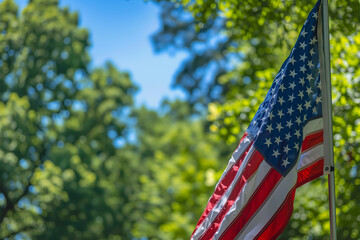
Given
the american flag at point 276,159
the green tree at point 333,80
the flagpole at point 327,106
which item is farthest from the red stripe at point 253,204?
the green tree at point 333,80

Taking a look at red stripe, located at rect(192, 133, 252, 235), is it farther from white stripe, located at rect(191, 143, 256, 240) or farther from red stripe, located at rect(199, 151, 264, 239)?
red stripe, located at rect(199, 151, 264, 239)

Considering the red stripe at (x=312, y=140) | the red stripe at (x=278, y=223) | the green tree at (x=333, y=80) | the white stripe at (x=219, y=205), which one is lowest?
the red stripe at (x=278, y=223)

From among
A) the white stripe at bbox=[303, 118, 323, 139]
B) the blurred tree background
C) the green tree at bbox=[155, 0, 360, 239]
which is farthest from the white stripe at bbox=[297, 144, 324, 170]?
the blurred tree background

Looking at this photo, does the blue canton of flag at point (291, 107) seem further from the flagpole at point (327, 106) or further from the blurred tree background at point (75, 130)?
the blurred tree background at point (75, 130)

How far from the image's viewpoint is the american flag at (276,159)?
534 cm

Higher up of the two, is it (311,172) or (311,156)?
(311,156)

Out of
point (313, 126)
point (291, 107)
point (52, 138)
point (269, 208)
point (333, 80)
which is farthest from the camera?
point (52, 138)

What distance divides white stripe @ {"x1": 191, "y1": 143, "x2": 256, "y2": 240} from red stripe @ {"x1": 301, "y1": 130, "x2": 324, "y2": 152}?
0.54 metres

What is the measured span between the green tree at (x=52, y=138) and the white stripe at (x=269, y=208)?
1880 cm

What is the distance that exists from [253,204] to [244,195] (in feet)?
0.38

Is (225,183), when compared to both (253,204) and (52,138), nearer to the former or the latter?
(253,204)

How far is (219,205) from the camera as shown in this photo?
5.62 m

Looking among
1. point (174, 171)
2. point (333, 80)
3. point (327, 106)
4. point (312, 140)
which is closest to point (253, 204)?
point (312, 140)

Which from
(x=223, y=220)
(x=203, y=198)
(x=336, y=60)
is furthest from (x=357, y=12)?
(x=203, y=198)
